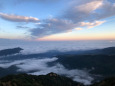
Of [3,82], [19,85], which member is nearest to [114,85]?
[19,85]

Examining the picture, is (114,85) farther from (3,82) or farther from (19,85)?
(3,82)

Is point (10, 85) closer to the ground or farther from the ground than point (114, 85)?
closer to the ground

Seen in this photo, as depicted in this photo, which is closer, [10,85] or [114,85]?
[114,85]

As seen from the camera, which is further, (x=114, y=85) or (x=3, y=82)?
(x=3, y=82)

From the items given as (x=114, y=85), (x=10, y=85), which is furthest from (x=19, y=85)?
(x=114, y=85)

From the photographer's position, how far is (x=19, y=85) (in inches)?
7854

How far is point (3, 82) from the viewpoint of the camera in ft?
641

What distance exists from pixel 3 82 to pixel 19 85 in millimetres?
24006

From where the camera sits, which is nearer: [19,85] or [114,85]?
[114,85]

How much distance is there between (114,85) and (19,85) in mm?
145942

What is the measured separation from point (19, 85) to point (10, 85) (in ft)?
43.7

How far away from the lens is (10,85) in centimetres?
19325

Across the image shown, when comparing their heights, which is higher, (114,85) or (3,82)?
(114,85)

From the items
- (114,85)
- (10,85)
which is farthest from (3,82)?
(114,85)
